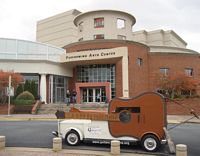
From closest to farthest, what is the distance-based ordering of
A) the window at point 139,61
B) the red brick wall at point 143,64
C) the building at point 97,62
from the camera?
the building at point 97,62, the red brick wall at point 143,64, the window at point 139,61

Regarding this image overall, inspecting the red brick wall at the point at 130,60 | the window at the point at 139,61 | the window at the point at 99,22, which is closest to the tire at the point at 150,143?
the red brick wall at the point at 130,60

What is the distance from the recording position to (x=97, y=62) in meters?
38.1

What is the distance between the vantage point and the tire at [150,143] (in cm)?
1034

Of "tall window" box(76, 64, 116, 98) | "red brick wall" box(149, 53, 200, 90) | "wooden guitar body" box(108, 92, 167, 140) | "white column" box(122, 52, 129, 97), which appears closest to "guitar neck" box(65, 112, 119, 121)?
"wooden guitar body" box(108, 92, 167, 140)

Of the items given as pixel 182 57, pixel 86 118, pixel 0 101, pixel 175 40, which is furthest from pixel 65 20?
pixel 86 118

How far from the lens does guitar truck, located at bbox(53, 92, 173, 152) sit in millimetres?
10398

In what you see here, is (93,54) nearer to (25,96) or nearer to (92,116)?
(25,96)

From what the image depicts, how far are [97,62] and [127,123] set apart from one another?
91.1 feet

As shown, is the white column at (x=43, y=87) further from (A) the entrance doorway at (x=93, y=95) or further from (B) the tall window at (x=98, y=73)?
(B) the tall window at (x=98, y=73)

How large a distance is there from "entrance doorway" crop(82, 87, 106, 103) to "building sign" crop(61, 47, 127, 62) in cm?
496

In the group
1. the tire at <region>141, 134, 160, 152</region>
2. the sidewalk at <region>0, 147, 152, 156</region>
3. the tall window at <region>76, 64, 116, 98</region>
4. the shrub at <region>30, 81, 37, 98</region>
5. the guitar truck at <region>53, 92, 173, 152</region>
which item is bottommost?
the sidewalk at <region>0, 147, 152, 156</region>

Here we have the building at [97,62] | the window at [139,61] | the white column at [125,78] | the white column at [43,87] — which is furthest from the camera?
the window at [139,61]

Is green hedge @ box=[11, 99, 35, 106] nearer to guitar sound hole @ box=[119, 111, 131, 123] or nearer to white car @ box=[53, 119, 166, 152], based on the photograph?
white car @ box=[53, 119, 166, 152]

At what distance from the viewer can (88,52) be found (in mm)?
36375
